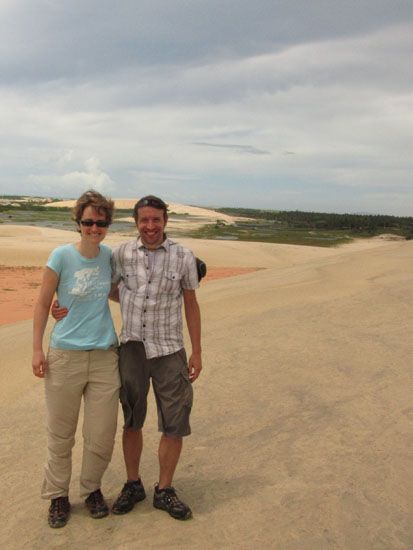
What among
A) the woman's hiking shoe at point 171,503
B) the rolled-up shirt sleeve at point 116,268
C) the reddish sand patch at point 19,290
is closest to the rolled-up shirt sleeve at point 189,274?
the rolled-up shirt sleeve at point 116,268

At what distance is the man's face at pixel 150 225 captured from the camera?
10.5 ft

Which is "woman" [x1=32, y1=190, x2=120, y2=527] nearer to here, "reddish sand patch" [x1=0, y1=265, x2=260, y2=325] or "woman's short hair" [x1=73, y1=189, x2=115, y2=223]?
"woman's short hair" [x1=73, y1=189, x2=115, y2=223]

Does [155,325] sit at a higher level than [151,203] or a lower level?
lower

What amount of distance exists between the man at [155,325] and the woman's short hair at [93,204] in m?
0.17

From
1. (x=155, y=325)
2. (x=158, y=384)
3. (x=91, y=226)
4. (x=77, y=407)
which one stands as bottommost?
(x=77, y=407)

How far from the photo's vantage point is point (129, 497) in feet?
11.1

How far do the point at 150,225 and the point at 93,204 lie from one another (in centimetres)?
36

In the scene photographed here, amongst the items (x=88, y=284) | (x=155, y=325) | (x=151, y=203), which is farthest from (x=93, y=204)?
(x=155, y=325)

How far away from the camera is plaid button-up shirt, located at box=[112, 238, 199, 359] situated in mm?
3236

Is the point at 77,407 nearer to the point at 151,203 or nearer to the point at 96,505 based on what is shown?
the point at 96,505

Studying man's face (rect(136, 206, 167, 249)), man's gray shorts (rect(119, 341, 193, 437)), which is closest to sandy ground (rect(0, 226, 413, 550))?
man's gray shorts (rect(119, 341, 193, 437))

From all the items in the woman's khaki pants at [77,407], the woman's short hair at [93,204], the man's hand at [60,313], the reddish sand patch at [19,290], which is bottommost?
the reddish sand patch at [19,290]

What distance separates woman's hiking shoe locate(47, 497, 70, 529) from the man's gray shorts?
0.63 metres

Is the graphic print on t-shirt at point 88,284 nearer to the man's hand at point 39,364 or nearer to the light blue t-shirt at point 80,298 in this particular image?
the light blue t-shirt at point 80,298
